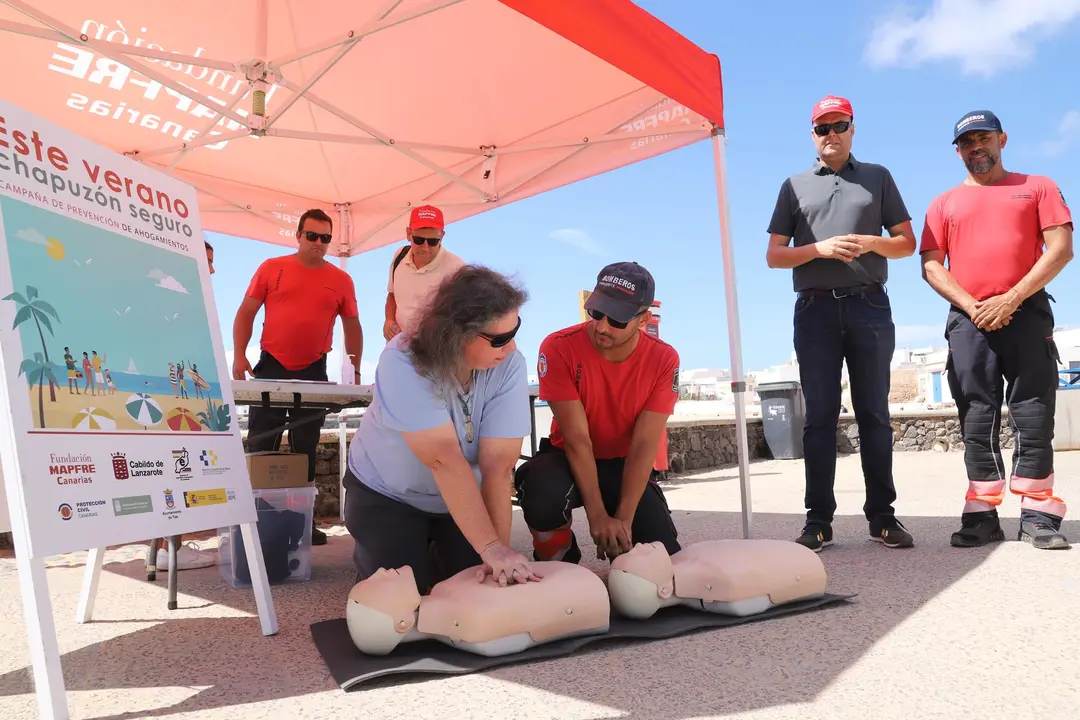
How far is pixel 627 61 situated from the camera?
2.70 meters

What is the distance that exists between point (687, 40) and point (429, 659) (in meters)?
2.69

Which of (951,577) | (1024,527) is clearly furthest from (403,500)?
(1024,527)

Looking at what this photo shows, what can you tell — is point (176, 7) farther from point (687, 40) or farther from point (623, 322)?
point (623, 322)

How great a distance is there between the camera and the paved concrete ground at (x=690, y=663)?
1.32 m

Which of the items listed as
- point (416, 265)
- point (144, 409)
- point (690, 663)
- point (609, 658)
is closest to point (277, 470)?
point (144, 409)

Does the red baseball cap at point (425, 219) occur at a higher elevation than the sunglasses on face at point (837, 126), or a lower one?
lower

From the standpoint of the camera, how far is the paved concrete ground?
132cm

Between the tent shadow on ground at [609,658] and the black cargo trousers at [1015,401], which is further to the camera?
the black cargo trousers at [1015,401]

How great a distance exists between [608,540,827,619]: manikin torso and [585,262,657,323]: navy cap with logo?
2.08 feet

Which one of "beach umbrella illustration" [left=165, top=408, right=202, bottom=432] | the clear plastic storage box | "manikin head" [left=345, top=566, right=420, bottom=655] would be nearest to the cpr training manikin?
"manikin head" [left=345, top=566, right=420, bottom=655]

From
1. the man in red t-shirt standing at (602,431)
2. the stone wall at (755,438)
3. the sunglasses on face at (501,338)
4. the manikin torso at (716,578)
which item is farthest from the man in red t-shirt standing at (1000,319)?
the stone wall at (755,438)

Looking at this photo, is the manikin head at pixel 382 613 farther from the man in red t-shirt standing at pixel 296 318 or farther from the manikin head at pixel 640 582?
the man in red t-shirt standing at pixel 296 318

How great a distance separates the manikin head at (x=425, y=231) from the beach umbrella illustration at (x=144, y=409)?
1833 millimetres

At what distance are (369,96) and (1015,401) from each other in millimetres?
3370
